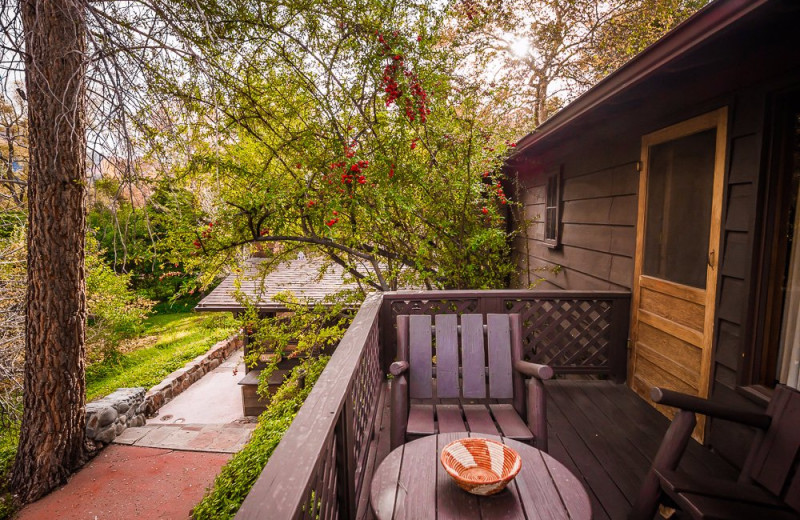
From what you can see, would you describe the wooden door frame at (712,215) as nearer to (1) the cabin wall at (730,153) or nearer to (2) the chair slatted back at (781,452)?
(1) the cabin wall at (730,153)

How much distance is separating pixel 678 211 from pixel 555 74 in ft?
30.8

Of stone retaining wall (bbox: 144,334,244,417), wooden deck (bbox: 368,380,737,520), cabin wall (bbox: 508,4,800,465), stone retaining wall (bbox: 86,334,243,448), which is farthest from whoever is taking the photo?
→ stone retaining wall (bbox: 144,334,244,417)

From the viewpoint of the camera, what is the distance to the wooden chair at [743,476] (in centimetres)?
140

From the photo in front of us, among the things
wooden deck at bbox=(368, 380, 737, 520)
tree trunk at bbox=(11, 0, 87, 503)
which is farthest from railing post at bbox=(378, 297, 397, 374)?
tree trunk at bbox=(11, 0, 87, 503)

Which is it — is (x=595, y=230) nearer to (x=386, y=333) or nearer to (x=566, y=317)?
(x=566, y=317)

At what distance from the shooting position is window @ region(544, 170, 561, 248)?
15.9ft

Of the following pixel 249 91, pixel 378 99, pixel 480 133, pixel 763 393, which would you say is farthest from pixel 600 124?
pixel 249 91

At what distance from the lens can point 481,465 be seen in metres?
1.38

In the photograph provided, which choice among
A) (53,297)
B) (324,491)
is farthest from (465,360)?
(53,297)

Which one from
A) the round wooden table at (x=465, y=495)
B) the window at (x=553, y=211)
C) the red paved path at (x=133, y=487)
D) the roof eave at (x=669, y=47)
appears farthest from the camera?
the red paved path at (x=133, y=487)

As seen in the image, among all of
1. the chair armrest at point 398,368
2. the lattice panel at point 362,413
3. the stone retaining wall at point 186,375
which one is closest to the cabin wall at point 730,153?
the chair armrest at point 398,368

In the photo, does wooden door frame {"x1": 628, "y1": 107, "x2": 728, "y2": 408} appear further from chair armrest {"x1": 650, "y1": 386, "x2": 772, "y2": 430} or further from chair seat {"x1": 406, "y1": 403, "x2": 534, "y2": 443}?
chair seat {"x1": 406, "y1": 403, "x2": 534, "y2": 443}

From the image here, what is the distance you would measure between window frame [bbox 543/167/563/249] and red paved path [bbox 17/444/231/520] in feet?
18.0

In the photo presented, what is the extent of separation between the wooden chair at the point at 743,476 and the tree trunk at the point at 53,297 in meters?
5.88
